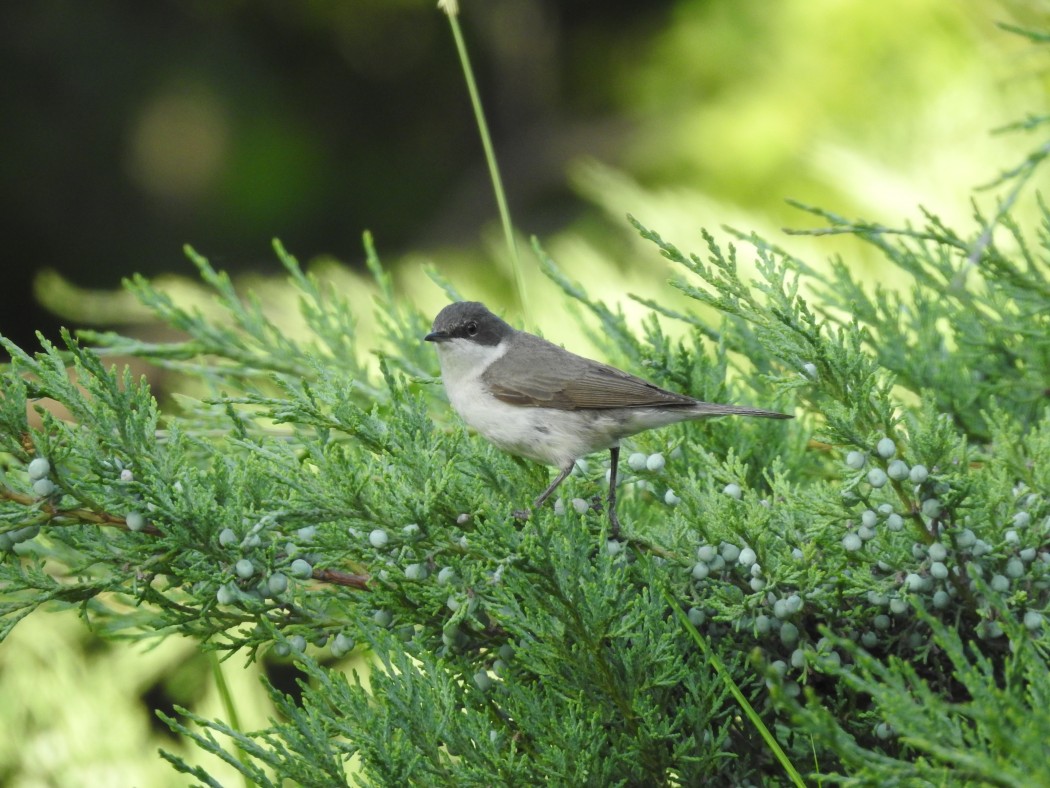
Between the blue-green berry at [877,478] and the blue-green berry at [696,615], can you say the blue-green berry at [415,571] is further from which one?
the blue-green berry at [877,478]

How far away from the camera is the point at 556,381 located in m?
2.35

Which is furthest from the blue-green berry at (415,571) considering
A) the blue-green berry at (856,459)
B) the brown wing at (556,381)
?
the brown wing at (556,381)

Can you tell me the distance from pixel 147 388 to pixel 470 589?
1.70 feet

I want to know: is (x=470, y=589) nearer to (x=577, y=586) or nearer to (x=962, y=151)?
(x=577, y=586)

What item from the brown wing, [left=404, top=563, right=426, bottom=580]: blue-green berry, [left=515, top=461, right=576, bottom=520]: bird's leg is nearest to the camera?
[left=404, top=563, right=426, bottom=580]: blue-green berry

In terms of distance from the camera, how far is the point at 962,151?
10.3 ft


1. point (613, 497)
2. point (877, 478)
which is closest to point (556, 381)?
point (613, 497)

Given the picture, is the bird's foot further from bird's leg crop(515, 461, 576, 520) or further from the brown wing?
the brown wing

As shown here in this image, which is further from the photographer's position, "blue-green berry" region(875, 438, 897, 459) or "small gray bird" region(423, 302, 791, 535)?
"small gray bird" region(423, 302, 791, 535)

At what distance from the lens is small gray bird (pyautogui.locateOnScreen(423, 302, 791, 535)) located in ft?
6.65

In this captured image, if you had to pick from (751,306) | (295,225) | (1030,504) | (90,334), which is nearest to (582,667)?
(751,306)

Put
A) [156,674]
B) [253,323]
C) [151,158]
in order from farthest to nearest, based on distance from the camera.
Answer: [151,158] → [156,674] → [253,323]

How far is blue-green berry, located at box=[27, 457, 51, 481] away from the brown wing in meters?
1.00

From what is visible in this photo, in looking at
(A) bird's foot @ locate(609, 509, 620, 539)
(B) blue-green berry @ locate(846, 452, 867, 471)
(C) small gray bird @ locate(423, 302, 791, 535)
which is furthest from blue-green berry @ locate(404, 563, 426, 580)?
(B) blue-green berry @ locate(846, 452, 867, 471)
